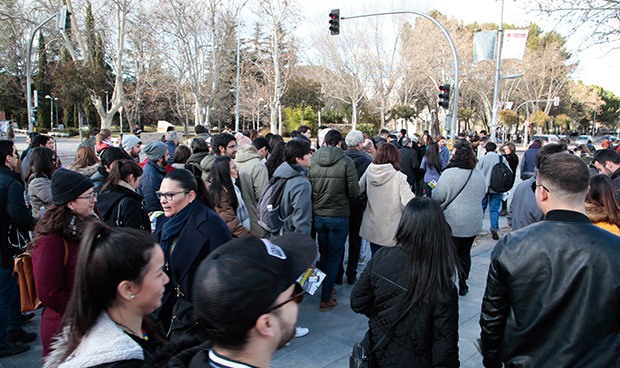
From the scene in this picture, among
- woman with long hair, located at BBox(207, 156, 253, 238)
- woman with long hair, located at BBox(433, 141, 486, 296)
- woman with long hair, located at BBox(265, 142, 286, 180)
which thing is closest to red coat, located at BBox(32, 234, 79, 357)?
woman with long hair, located at BBox(207, 156, 253, 238)

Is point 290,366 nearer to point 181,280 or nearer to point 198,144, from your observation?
point 181,280

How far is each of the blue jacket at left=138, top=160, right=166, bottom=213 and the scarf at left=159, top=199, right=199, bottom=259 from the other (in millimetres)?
2035

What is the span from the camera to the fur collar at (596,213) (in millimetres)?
2965

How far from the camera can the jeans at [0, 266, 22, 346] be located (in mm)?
3812

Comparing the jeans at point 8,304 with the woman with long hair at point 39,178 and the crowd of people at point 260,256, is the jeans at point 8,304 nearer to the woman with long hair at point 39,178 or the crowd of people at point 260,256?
the crowd of people at point 260,256

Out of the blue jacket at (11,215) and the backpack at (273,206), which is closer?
the blue jacket at (11,215)

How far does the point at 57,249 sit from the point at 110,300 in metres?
1.19

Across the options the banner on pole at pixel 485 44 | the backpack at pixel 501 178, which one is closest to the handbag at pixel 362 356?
the backpack at pixel 501 178

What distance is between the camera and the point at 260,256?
3.85 ft

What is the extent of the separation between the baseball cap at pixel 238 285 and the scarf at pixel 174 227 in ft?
5.97

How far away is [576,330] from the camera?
1856mm

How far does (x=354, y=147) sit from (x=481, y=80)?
40.4 metres

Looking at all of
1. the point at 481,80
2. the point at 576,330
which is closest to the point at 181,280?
the point at 576,330

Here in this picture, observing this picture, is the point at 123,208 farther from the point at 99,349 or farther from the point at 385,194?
the point at 385,194
